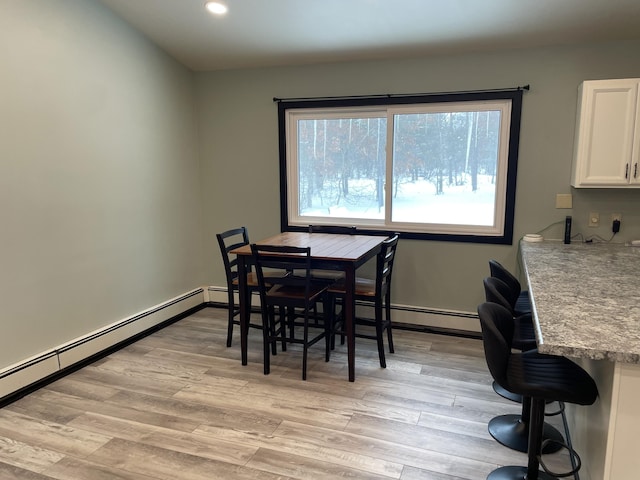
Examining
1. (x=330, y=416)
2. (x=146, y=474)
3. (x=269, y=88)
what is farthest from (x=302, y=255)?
(x=269, y=88)

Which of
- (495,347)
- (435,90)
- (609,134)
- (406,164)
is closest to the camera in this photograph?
(495,347)

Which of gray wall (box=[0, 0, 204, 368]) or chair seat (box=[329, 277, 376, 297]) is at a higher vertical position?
gray wall (box=[0, 0, 204, 368])

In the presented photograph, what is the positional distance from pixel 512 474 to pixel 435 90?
287cm

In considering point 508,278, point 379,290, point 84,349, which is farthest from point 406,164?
point 84,349

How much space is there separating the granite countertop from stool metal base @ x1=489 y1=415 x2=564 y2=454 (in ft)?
2.66

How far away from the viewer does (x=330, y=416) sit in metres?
2.63

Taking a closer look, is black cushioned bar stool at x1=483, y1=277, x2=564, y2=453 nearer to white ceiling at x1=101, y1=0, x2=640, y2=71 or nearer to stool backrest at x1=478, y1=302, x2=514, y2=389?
stool backrest at x1=478, y1=302, x2=514, y2=389

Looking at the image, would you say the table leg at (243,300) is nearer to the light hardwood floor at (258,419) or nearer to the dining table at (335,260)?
the dining table at (335,260)

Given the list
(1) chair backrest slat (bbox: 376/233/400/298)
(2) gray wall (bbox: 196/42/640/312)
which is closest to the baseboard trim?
(2) gray wall (bbox: 196/42/640/312)

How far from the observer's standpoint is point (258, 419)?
2.61 metres

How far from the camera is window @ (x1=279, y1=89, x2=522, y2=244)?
3.68m

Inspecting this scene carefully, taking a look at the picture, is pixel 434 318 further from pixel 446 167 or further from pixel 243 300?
pixel 243 300

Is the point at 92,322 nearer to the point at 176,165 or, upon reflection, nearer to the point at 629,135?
the point at 176,165

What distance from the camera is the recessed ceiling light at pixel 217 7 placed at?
3.22m
